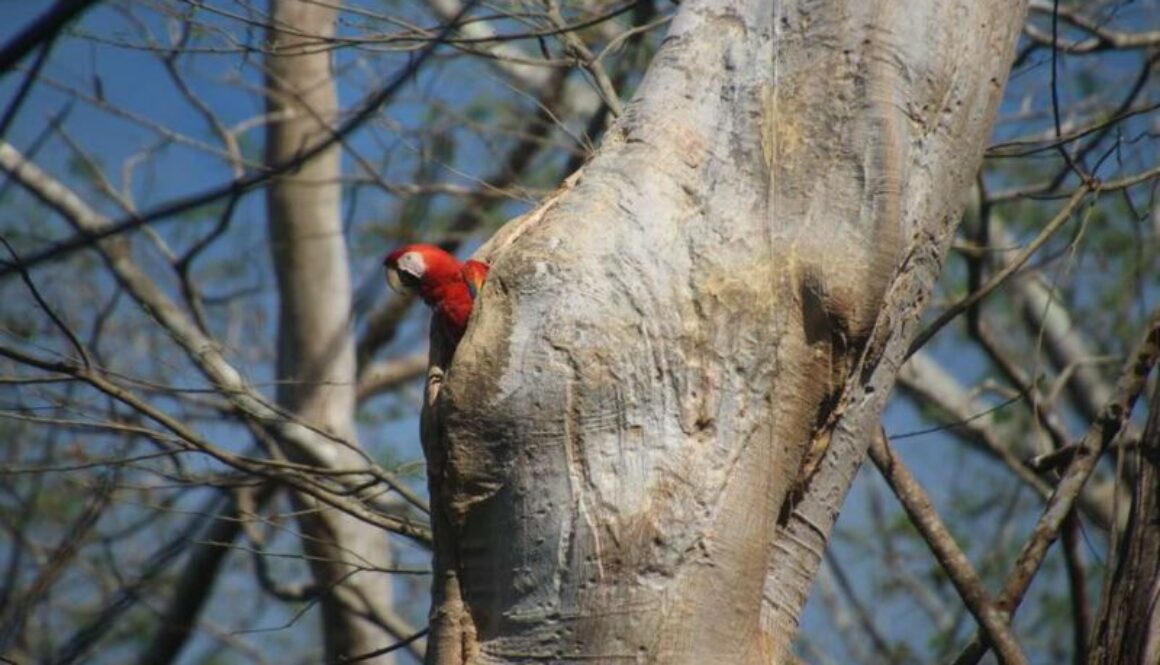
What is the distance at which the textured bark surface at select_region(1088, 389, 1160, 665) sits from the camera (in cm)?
230

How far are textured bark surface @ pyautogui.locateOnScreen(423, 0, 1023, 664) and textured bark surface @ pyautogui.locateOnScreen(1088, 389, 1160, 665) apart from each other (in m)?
0.65

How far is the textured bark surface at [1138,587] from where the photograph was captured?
230 centimetres

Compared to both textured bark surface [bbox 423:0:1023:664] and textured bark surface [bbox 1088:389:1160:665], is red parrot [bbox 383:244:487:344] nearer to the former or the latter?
textured bark surface [bbox 423:0:1023:664]

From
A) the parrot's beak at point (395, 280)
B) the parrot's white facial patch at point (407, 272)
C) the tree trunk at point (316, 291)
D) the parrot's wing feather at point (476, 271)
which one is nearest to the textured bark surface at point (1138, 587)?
the parrot's wing feather at point (476, 271)

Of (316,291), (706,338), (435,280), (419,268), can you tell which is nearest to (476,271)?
(706,338)

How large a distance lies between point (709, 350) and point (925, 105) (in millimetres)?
537

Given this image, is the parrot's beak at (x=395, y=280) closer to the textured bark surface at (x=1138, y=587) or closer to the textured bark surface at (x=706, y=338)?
the textured bark surface at (x=706, y=338)

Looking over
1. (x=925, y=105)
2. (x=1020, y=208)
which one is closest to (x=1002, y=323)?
(x=1020, y=208)

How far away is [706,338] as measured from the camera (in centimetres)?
191

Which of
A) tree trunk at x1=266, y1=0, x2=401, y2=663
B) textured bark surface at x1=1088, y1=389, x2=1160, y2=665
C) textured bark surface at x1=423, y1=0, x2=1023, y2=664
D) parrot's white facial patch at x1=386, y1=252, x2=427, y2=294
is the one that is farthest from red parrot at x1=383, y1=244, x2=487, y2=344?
tree trunk at x1=266, y1=0, x2=401, y2=663

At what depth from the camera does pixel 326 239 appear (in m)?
6.02

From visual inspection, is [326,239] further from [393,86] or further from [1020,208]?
[393,86]

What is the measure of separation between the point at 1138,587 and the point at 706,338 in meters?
1.03

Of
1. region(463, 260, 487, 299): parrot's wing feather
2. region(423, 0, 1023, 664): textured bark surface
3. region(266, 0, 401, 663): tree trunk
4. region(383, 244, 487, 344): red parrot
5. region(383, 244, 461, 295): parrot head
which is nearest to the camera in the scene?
region(423, 0, 1023, 664): textured bark surface
